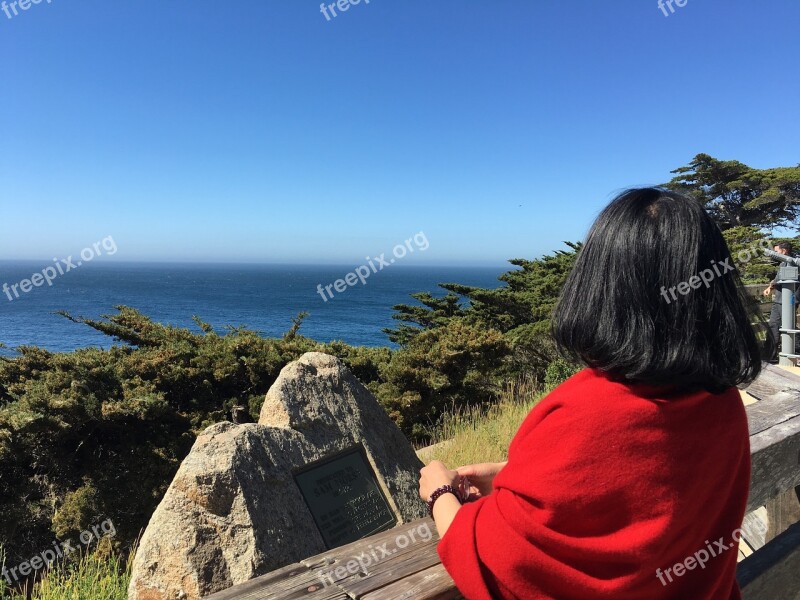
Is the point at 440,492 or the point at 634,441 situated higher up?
the point at 634,441

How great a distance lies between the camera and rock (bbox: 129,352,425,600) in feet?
8.44

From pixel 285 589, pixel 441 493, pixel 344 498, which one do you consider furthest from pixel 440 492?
pixel 344 498

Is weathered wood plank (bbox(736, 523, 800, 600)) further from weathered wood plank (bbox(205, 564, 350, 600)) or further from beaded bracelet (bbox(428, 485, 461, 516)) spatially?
weathered wood plank (bbox(205, 564, 350, 600))

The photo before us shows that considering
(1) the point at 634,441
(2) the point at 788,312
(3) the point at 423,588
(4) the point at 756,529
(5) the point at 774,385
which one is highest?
(1) the point at 634,441

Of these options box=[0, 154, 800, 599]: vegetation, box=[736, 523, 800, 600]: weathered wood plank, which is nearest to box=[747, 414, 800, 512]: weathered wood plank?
box=[736, 523, 800, 600]: weathered wood plank

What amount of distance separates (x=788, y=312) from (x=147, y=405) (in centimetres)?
776

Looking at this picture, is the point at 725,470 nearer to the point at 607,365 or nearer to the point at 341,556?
the point at 607,365

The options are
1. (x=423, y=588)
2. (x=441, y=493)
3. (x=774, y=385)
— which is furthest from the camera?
(x=774, y=385)

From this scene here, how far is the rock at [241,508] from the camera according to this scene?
257cm

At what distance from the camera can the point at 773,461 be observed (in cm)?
220

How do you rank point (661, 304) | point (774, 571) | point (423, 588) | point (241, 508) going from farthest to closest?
point (241, 508)
point (774, 571)
point (423, 588)
point (661, 304)

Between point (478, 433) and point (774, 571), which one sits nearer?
point (774, 571)

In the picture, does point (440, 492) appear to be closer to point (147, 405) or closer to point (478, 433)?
point (147, 405)

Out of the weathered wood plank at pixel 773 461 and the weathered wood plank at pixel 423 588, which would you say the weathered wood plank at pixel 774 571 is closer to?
the weathered wood plank at pixel 773 461
